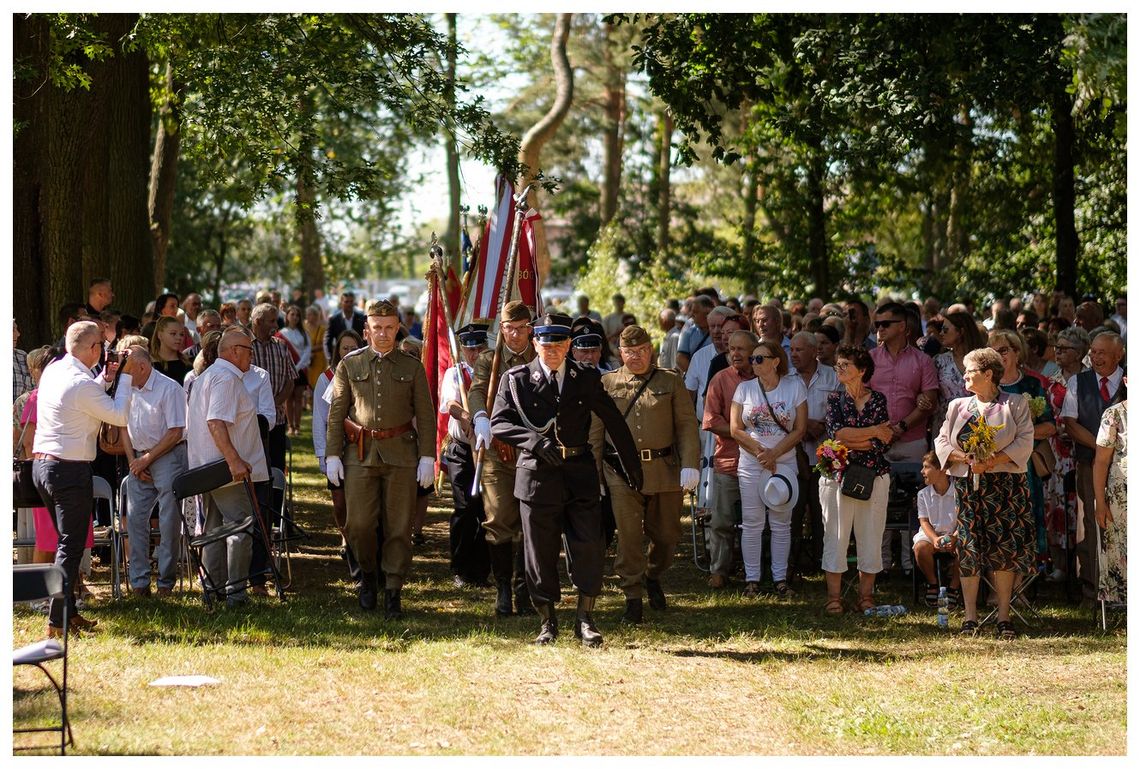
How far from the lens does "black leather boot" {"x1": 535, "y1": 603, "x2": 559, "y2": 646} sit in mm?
9125

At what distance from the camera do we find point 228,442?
1004 cm

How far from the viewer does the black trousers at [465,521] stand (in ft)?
35.8

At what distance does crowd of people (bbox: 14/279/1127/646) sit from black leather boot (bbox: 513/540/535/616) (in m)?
0.02

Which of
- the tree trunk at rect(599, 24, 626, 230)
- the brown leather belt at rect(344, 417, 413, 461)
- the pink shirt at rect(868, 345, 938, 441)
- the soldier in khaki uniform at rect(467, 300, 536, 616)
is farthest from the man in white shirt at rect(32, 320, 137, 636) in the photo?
the tree trunk at rect(599, 24, 626, 230)

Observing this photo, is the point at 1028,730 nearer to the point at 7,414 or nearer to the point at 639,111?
the point at 7,414

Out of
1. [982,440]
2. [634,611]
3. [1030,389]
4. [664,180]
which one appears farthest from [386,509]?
[664,180]

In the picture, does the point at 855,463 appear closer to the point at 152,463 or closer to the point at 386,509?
the point at 386,509

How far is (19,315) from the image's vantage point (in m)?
13.7

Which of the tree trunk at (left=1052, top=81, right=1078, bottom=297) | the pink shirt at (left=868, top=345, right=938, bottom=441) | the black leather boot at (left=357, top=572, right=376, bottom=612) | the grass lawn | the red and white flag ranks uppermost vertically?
the tree trunk at (left=1052, top=81, right=1078, bottom=297)

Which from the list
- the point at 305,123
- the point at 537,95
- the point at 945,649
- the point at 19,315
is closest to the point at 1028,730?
the point at 945,649

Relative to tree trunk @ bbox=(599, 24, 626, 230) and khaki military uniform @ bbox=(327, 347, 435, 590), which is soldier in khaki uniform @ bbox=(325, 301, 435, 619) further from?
tree trunk @ bbox=(599, 24, 626, 230)

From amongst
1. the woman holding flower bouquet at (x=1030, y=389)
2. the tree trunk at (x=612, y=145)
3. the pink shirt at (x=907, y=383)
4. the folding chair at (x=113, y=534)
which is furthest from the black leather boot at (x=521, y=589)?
the tree trunk at (x=612, y=145)

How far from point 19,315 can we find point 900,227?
31436mm

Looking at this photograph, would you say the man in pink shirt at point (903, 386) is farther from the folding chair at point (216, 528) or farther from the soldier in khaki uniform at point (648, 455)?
the folding chair at point (216, 528)
